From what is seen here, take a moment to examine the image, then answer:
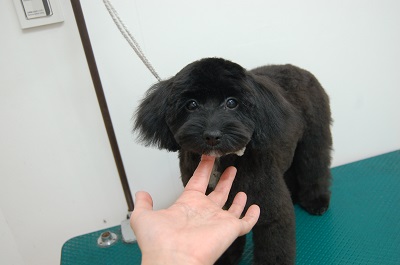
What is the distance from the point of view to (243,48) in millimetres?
1574

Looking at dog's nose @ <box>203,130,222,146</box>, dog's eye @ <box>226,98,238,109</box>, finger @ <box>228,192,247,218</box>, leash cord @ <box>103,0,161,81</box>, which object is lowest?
finger @ <box>228,192,247,218</box>

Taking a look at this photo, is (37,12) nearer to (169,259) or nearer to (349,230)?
(169,259)

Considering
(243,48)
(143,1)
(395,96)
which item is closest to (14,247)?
(143,1)

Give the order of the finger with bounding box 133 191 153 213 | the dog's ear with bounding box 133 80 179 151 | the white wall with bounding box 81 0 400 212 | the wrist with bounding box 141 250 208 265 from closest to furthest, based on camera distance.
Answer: the wrist with bounding box 141 250 208 265 → the finger with bounding box 133 191 153 213 → the dog's ear with bounding box 133 80 179 151 → the white wall with bounding box 81 0 400 212

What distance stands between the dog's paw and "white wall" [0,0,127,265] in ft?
3.40

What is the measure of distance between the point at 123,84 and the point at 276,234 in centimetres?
97

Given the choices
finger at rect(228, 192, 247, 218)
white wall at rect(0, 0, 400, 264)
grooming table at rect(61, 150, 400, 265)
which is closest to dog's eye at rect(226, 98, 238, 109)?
finger at rect(228, 192, 247, 218)

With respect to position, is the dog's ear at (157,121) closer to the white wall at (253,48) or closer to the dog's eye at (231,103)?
the dog's eye at (231,103)

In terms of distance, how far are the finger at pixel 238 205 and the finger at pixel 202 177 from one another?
102 mm

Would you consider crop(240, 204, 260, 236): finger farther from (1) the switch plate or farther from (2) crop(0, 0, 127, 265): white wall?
(1) the switch plate

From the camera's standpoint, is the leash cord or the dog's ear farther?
the leash cord

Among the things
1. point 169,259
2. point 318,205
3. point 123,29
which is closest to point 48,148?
point 123,29

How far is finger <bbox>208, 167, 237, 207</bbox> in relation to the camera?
0.97 metres

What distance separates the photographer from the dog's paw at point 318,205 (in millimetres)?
1557
